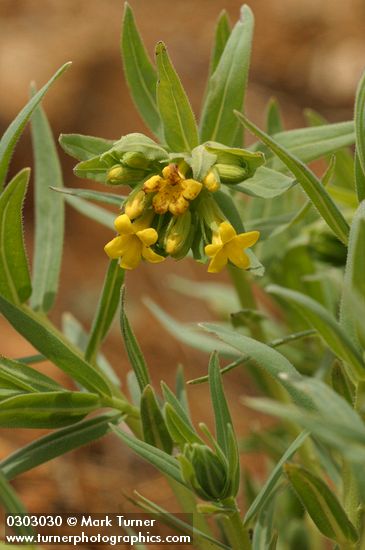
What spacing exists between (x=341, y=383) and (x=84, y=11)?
114 inches

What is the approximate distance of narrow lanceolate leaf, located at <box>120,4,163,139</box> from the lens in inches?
45.4

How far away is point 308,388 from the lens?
74 centimetres

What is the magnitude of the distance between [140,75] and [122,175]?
28 centimetres

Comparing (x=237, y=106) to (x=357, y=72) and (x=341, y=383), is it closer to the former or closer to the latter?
(x=341, y=383)

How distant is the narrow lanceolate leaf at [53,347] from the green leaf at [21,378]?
28 mm

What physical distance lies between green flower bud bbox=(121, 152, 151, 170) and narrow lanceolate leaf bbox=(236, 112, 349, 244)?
134mm

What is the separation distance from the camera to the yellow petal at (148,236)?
0.92 metres

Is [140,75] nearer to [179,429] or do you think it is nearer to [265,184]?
[265,184]

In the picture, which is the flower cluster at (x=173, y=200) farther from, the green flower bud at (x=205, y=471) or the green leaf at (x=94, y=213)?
the green leaf at (x=94, y=213)

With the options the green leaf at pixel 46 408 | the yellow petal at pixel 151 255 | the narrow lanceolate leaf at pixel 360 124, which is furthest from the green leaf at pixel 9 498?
the narrow lanceolate leaf at pixel 360 124

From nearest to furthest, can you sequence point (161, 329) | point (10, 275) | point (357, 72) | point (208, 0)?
point (10, 275)
point (161, 329)
point (357, 72)
point (208, 0)

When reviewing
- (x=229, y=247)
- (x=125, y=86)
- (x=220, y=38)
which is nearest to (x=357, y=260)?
(x=229, y=247)

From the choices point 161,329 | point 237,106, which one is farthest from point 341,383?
point 161,329

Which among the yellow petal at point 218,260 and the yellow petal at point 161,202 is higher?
the yellow petal at point 161,202
